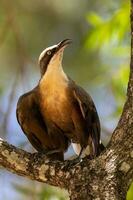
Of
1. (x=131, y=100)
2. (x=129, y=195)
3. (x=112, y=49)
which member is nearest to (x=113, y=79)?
(x=112, y=49)

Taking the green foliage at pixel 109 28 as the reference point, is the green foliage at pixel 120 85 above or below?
below

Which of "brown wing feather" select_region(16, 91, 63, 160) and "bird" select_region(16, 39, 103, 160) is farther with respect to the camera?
"brown wing feather" select_region(16, 91, 63, 160)

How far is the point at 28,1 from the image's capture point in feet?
36.1

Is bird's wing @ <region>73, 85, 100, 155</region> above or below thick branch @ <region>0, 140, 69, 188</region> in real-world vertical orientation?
above

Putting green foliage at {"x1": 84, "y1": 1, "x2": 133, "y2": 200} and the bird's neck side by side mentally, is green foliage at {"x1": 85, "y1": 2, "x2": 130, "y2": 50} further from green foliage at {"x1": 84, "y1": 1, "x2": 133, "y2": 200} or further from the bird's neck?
the bird's neck

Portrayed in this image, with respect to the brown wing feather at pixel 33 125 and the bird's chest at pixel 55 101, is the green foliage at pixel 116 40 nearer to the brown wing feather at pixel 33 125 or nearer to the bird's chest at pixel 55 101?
the bird's chest at pixel 55 101

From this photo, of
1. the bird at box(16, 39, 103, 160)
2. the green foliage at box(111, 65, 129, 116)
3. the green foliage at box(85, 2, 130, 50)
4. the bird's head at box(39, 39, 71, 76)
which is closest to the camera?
the bird at box(16, 39, 103, 160)

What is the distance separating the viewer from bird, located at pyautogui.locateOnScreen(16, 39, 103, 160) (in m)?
5.95

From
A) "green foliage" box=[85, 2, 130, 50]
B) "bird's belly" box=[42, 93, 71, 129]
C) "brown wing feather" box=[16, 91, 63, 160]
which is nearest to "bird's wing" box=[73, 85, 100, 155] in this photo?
"bird's belly" box=[42, 93, 71, 129]

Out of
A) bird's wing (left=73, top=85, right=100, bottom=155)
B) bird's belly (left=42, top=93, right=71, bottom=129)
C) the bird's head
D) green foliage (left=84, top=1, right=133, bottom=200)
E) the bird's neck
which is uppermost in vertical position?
green foliage (left=84, top=1, right=133, bottom=200)

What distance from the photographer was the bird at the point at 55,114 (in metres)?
5.95

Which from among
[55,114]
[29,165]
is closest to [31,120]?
[55,114]

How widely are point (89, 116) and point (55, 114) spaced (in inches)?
16.7

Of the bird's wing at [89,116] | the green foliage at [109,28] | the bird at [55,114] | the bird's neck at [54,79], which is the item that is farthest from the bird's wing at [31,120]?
the green foliage at [109,28]
